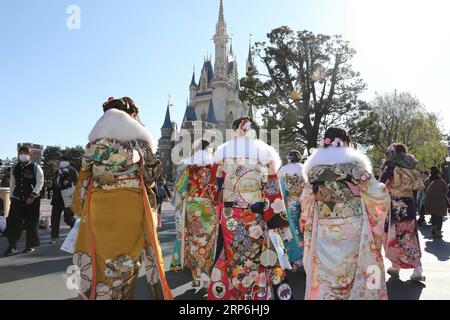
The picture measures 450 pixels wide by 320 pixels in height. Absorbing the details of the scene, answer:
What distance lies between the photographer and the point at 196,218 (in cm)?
557

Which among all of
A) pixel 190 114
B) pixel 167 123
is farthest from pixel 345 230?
pixel 167 123

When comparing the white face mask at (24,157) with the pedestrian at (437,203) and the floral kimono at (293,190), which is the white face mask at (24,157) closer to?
the floral kimono at (293,190)

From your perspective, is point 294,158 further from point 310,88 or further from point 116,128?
point 310,88

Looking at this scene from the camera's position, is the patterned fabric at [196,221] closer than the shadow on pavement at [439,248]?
Yes

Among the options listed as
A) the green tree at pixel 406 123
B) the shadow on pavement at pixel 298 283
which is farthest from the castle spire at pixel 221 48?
the shadow on pavement at pixel 298 283

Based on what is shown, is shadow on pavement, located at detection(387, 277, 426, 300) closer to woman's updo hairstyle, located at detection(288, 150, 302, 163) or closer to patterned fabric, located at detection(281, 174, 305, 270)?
patterned fabric, located at detection(281, 174, 305, 270)

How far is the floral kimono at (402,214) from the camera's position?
19.4 feet

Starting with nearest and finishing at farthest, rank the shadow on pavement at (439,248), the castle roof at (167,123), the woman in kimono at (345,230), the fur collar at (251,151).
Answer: the woman in kimono at (345,230) → the fur collar at (251,151) → the shadow on pavement at (439,248) → the castle roof at (167,123)

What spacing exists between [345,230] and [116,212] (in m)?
2.38

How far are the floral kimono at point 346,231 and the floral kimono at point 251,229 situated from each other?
370mm

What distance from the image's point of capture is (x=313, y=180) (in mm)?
4051

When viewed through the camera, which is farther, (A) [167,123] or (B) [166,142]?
(A) [167,123]

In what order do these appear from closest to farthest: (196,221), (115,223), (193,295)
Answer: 1. (115,223)
2. (193,295)
3. (196,221)

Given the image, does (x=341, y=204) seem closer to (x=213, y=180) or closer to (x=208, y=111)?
Answer: (x=213, y=180)
